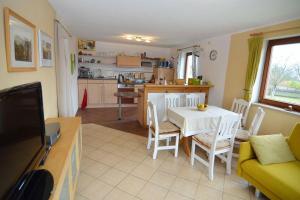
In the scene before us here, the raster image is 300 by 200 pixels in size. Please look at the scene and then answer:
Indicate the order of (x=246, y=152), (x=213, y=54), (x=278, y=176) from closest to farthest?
(x=278, y=176), (x=246, y=152), (x=213, y=54)

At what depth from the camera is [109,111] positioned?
5414mm

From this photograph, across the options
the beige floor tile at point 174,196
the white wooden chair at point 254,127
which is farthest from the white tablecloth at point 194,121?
the beige floor tile at point 174,196

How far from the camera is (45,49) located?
7.08ft

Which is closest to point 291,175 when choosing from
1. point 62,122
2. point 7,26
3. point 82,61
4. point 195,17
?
point 195,17

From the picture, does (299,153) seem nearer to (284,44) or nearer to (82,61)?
(284,44)

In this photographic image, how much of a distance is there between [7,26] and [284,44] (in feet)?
12.3

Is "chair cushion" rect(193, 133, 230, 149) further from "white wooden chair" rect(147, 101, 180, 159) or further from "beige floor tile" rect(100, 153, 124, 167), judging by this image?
"beige floor tile" rect(100, 153, 124, 167)

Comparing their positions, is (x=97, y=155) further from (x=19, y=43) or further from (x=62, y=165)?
(x=19, y=43)

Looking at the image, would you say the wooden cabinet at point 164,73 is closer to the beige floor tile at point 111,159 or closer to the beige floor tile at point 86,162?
the beige floor tile at point 111,159

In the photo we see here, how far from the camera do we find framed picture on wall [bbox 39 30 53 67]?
2.01 meters

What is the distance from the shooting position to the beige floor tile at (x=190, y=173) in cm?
223

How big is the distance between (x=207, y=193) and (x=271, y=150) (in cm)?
90

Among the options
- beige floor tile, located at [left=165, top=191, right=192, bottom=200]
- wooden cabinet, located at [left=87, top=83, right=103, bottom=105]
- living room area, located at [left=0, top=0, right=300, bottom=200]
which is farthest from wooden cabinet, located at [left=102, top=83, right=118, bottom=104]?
beige floor tile, located at [left=165, top=191, right=192, bottom=200]

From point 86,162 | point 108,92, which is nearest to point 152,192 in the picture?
point 86,162
